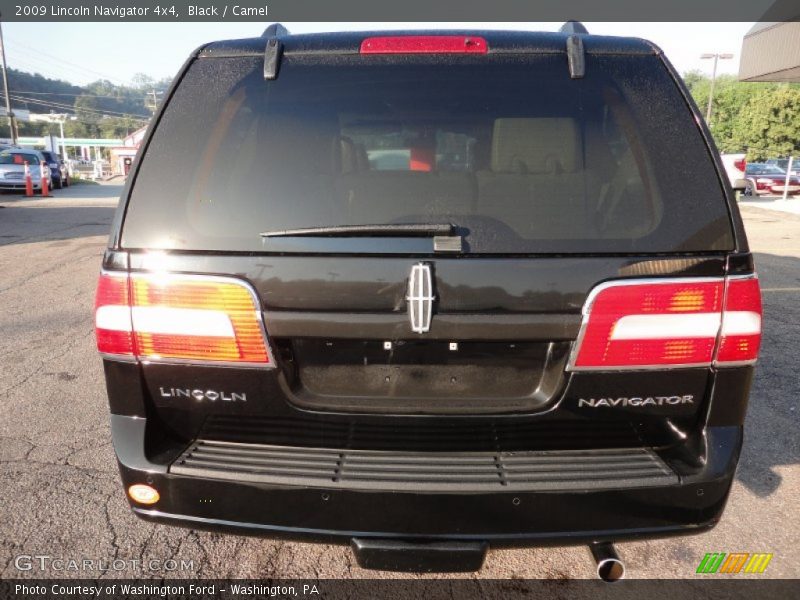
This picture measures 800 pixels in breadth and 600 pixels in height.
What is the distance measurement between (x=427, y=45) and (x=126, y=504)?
2440 mm

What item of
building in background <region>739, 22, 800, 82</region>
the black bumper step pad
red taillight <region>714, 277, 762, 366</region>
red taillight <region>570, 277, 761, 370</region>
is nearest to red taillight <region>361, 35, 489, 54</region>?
red taillight <region>570, 277, 761, 370</region>

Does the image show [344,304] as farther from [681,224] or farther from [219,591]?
[219,591]

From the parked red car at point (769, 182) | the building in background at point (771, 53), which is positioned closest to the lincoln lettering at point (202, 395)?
the building in background at point (771, 53)

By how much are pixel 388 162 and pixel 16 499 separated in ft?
7.87

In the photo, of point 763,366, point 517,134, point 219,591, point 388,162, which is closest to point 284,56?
point 388,162

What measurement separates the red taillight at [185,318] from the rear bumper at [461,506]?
35 cm

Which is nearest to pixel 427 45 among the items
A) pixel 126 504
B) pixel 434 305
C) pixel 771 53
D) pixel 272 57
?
pixel 272 57

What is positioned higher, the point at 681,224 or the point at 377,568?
the point at 681,224

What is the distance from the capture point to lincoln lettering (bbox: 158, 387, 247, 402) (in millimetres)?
1867

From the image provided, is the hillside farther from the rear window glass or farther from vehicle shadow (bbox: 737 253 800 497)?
the rear window glass

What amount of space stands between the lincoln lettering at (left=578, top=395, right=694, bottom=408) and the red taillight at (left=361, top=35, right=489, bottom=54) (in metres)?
1.16

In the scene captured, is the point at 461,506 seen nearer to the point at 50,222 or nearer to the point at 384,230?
the point at 384,230

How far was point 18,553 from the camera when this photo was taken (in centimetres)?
251

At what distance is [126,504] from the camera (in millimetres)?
2846
